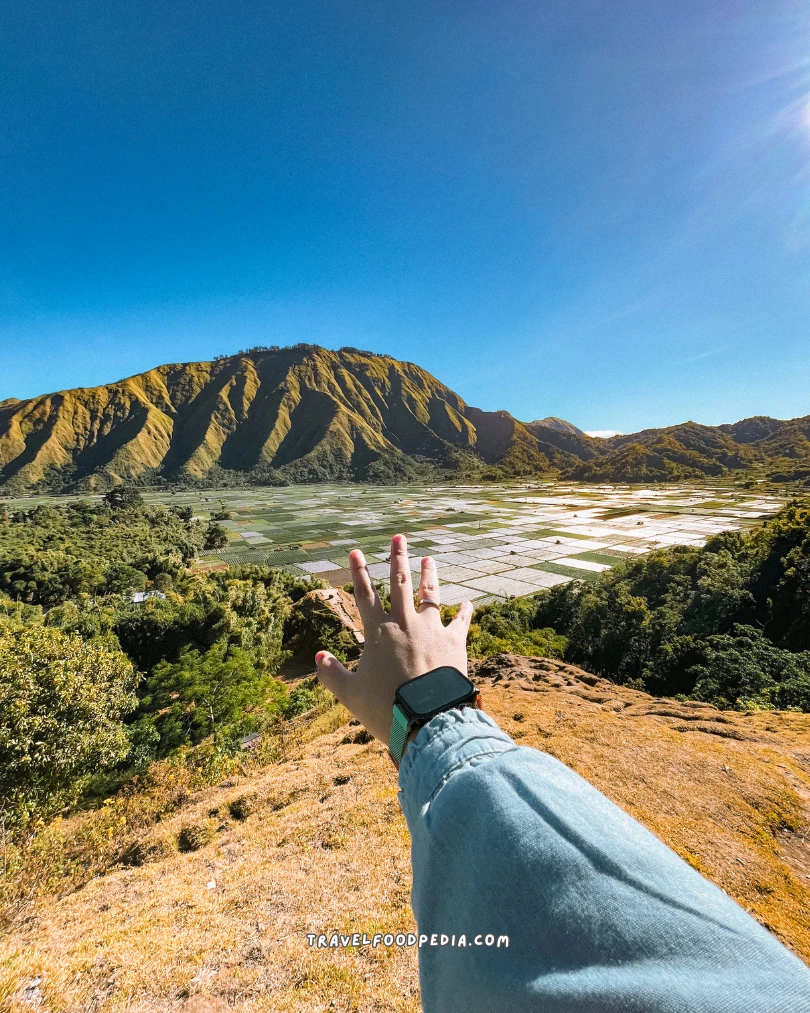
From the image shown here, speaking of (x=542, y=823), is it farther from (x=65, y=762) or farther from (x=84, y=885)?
(x=65, y=762)

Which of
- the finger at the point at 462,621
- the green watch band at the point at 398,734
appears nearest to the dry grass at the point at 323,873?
the finger at the point at 462,621

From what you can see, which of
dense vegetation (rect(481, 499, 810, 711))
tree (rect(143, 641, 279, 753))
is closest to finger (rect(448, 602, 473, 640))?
dense vegetation (rect(481, 499, 810, 711))

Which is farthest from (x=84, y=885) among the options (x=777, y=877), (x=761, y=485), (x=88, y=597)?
(x=761, y=485)

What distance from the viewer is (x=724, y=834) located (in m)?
6.80

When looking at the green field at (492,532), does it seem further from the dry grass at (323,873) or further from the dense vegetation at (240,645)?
the dry grass at (323,873)

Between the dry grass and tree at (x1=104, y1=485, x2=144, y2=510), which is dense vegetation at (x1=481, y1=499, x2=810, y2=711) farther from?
tree at (x1=104, y1=485, x2=144, y2=510)

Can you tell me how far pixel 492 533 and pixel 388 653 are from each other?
7486 cm

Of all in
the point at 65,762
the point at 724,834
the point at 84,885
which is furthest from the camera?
the point at 65,762

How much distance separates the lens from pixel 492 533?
7556 cm

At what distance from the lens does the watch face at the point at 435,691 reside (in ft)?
6.95

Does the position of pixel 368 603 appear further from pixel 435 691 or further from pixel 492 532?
pixel 492 532

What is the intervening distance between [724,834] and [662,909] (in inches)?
339

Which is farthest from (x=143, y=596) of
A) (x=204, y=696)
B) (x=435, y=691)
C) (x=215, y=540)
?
(x=435, y=691)

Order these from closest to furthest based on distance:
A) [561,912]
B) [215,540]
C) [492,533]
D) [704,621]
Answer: [561,912], [704,621], [492,533], [215,540]
